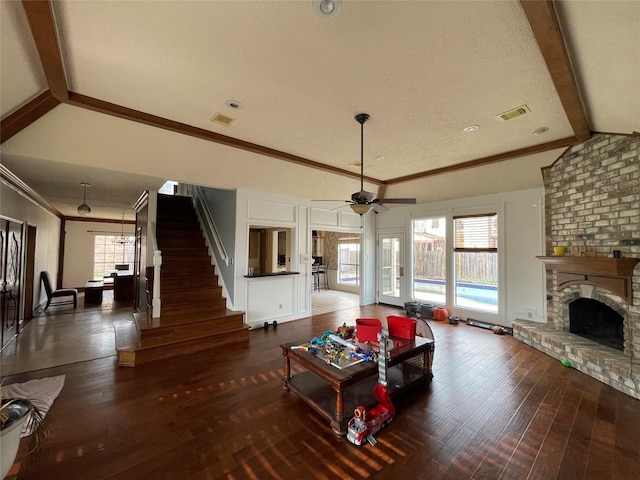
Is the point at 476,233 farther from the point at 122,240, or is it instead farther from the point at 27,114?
the point at 122,240

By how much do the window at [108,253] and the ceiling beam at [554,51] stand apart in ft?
42.3

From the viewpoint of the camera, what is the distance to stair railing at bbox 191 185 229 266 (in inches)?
223

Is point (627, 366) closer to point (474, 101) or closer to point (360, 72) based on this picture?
point (474, 101)

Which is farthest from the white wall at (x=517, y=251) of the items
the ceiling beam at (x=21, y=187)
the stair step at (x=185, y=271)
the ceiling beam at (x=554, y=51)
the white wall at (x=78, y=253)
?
the white wall at (x=78, y=253)

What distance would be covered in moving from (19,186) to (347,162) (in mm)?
5939

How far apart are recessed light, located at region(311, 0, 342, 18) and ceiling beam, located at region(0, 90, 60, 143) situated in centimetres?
294

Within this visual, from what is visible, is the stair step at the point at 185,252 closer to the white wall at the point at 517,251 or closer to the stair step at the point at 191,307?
the stair step at the point at 191,307

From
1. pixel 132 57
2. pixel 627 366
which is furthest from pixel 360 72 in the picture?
pixel 627 366

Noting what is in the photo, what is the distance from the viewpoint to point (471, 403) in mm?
2900

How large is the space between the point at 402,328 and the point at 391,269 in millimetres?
4539

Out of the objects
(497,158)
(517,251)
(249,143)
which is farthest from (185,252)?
(517,251)

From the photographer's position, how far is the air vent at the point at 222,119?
11.2 feet

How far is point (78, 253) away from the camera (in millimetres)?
10156

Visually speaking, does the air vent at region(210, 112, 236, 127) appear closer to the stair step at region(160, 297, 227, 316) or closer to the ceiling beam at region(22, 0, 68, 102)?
the ceiling beam at region(22, 0, 68, 102)
